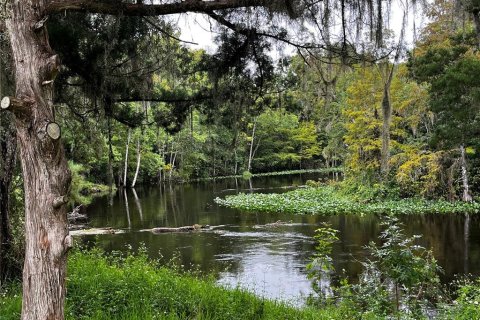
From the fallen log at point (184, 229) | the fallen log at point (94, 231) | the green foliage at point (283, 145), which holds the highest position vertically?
the green foliage at point (283, 145)

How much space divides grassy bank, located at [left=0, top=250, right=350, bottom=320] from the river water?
187 cm

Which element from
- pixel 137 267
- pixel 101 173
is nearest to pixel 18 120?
pixel 137 267

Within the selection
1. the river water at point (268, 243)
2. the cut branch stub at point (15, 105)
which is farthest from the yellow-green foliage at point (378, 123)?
the cut branch stub at point (15, 105)

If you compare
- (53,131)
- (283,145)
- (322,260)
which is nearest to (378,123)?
(322,260)

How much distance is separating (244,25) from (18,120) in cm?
246

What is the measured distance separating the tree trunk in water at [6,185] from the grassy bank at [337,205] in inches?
470

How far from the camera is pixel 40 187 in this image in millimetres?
3264

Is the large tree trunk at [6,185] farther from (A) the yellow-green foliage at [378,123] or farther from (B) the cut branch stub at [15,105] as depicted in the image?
(A) the yellow-green foliage at [378,123]

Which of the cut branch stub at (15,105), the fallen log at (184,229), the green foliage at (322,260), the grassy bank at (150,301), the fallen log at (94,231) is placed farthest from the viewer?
the fallen log at (184,229)

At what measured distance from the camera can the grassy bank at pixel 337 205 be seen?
16703 mm

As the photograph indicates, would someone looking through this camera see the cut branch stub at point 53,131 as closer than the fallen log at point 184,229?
Yes

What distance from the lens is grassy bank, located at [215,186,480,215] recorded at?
16703mm

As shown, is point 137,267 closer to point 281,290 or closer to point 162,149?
point 281,290

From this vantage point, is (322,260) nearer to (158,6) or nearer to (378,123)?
(158,6)
